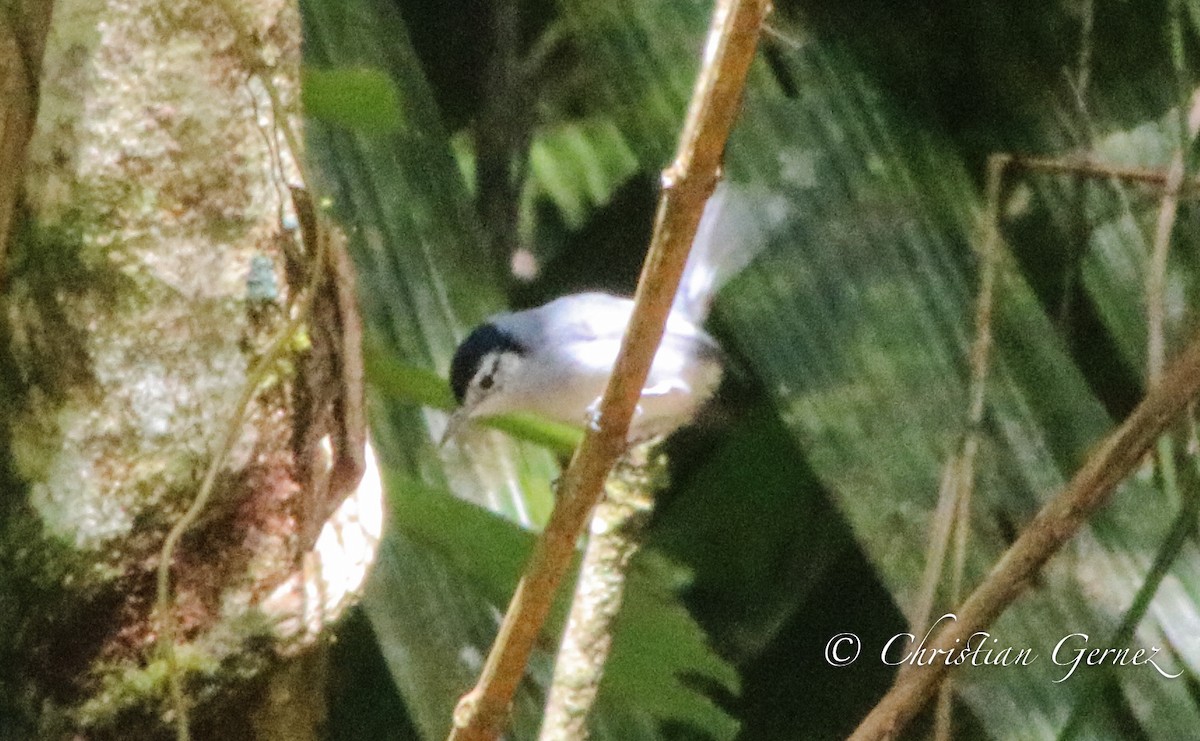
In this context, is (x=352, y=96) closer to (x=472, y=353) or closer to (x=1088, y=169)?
(x=472, y=353)

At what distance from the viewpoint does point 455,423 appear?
90 cm

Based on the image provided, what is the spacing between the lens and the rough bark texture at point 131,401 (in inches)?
19.1

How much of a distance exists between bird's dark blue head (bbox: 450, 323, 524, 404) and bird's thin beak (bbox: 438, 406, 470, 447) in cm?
1

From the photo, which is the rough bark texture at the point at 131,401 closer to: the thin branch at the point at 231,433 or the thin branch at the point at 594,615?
the thin branch at the point at 231,433

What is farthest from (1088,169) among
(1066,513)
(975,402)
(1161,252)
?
(1066,513)

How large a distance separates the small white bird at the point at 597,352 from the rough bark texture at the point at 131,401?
1.20ft

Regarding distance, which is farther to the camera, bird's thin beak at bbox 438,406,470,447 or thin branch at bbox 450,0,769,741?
bird's thin beak at bbox 438,406,470,447

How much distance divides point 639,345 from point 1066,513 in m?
0.23

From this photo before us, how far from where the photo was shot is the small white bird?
0.94 metres

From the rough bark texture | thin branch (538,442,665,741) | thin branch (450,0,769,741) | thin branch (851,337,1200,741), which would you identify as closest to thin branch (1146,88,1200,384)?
thin branch (851,337,1200,741)

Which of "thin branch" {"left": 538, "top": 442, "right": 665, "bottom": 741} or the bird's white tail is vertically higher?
the bird's white tail

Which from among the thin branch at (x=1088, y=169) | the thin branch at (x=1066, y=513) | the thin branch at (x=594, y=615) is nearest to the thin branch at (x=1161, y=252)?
the thin branch at (x=1088, y=169)

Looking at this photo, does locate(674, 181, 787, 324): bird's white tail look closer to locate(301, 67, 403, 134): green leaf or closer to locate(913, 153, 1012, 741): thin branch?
locate(913, 153, 1012, 741): thin branch

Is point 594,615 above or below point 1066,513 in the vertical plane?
below
